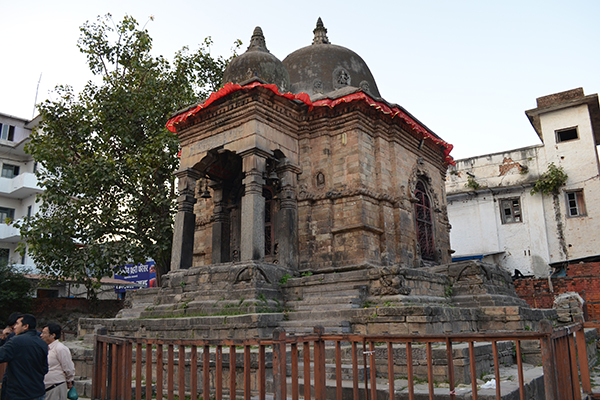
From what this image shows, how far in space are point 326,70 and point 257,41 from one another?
2.15m

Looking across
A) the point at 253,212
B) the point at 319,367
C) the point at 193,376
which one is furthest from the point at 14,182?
the point at 319,367

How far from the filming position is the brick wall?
18578 millimetres

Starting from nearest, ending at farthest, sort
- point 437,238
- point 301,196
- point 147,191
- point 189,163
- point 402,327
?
point 402,327
point 301,196
point 189,163
point 437,238
point 147,191

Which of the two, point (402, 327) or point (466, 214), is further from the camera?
point (466, 214)

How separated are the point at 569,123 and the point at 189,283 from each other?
64.3 feet

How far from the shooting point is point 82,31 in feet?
63.4

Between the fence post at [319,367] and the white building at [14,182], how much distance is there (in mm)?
26461

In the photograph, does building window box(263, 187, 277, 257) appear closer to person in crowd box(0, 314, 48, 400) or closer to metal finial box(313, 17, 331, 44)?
metal finial box(313, 17, 331, 44)

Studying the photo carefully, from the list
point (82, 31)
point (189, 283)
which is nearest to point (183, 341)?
point (189, 283)

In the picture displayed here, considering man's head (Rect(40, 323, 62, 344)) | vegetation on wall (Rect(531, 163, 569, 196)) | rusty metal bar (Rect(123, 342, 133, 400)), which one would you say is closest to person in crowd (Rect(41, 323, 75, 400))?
man's head (Rect(40, 323, 62, 344))

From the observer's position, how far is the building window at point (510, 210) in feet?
77.9

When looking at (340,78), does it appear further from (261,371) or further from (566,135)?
(566,135)

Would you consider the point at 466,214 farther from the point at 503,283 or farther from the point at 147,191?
the point at 147,191

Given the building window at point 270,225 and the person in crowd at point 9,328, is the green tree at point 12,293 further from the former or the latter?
the person in crowd at point 9,328
